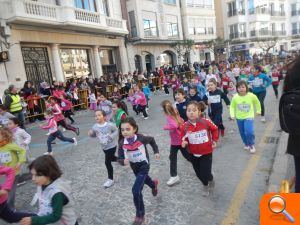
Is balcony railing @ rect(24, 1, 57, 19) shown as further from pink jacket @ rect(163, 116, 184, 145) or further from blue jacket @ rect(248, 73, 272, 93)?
pink jacket @ rect(163, 116, 184, 145)

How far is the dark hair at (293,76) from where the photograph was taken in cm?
252

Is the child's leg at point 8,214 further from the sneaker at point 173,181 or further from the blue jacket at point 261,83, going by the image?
the blue jacket at point 261,83

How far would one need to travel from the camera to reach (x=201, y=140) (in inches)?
176

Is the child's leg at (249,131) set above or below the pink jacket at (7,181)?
below

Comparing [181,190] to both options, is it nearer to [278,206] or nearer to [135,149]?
[135,149]

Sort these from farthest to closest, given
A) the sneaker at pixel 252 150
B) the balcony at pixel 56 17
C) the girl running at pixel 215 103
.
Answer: the balcony at pixel 56 17, the girl running at pixel 215 103, the sneaker at pixel 252 150

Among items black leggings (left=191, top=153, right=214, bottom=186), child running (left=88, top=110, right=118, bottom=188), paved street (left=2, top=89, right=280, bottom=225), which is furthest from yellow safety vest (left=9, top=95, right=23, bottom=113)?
black leggings (left=191, top=153, right=214, bottom=186)

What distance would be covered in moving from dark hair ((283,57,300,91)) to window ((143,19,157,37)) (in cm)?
2898

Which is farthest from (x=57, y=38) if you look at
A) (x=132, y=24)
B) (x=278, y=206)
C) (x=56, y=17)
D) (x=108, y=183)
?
(x=278, y=206)

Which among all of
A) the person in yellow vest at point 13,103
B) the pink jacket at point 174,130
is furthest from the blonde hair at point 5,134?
the person in yellow vest at point 13,103

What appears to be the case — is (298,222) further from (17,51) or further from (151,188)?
(17,51)

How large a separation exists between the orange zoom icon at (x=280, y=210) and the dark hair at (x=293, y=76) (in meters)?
0.97

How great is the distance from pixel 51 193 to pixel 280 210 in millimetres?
1880

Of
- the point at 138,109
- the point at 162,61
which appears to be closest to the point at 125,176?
the point at 138,109
